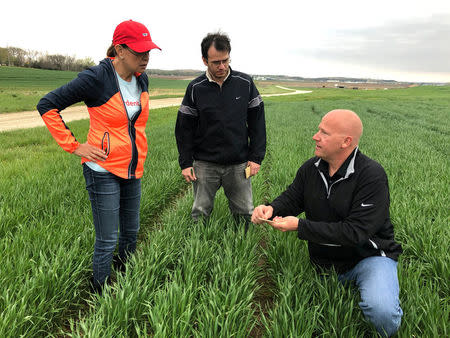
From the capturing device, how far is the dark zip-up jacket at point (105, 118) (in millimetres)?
1799

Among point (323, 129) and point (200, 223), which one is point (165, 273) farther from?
point (323, 129)

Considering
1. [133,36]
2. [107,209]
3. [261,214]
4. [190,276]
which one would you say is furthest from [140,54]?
[190,276]

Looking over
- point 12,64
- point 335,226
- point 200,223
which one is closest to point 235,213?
point 200,223

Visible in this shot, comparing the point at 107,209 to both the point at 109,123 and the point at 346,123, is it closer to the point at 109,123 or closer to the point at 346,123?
the point at 109,123

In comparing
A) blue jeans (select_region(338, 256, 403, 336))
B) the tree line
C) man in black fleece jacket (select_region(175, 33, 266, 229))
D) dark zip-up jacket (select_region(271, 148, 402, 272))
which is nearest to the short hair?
man in black fleece jacket (select_region(175, 33, 266, 229))

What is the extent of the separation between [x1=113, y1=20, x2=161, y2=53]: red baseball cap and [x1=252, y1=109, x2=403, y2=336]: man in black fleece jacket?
4.30 feet

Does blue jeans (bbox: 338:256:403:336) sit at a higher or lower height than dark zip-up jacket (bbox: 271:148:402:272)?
lower

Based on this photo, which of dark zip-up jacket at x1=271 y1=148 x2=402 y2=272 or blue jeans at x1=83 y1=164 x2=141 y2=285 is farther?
blue jeans at x1=83 y1=164 x2=141 y2=285

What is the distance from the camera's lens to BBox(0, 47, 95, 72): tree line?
67.1 m

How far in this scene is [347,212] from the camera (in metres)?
1.90

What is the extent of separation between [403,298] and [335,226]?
80cm

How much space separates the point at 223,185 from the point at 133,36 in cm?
162

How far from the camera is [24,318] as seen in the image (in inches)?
65.1

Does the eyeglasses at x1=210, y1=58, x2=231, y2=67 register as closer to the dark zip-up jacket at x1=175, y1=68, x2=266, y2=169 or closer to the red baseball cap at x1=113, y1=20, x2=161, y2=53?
the dark zip-up jacket at x1=175, y1=68, x2=266, y2=169
